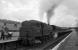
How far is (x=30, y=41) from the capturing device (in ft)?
52.4

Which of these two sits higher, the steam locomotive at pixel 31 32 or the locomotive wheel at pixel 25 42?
the steam locomotive at pixel 31 32

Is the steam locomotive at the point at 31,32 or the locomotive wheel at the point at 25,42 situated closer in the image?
the locomotive wheel at the point at 25,42

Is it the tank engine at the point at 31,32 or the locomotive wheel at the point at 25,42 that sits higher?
the tank engine at the point at 31,32

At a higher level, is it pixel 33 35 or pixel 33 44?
pixel 33 35

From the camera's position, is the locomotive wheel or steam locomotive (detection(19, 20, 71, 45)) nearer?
the locomotive wheel

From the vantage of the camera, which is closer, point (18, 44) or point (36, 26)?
point (18, 44)

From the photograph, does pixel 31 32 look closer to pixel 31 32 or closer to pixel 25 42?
pixel 31 32

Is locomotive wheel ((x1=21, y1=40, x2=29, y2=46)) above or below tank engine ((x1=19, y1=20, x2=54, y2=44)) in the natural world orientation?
below

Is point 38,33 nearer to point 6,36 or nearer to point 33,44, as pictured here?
point 33,44

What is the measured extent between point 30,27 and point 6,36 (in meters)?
10.1

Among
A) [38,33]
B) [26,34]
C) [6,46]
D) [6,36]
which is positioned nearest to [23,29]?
[26,34]

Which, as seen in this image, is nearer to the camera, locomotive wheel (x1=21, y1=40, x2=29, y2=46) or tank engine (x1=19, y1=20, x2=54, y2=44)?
locomotive wheel (x1=21, y1=40, x2=29, y2=46)

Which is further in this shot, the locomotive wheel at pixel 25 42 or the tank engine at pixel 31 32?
the tank engine at pixel 31 32

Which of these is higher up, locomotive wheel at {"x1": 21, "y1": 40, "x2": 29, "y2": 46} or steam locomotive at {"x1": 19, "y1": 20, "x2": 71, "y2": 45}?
steam locomotive at {"x1": 19, "y1": 20, "x2": 71, "y2": 45}
